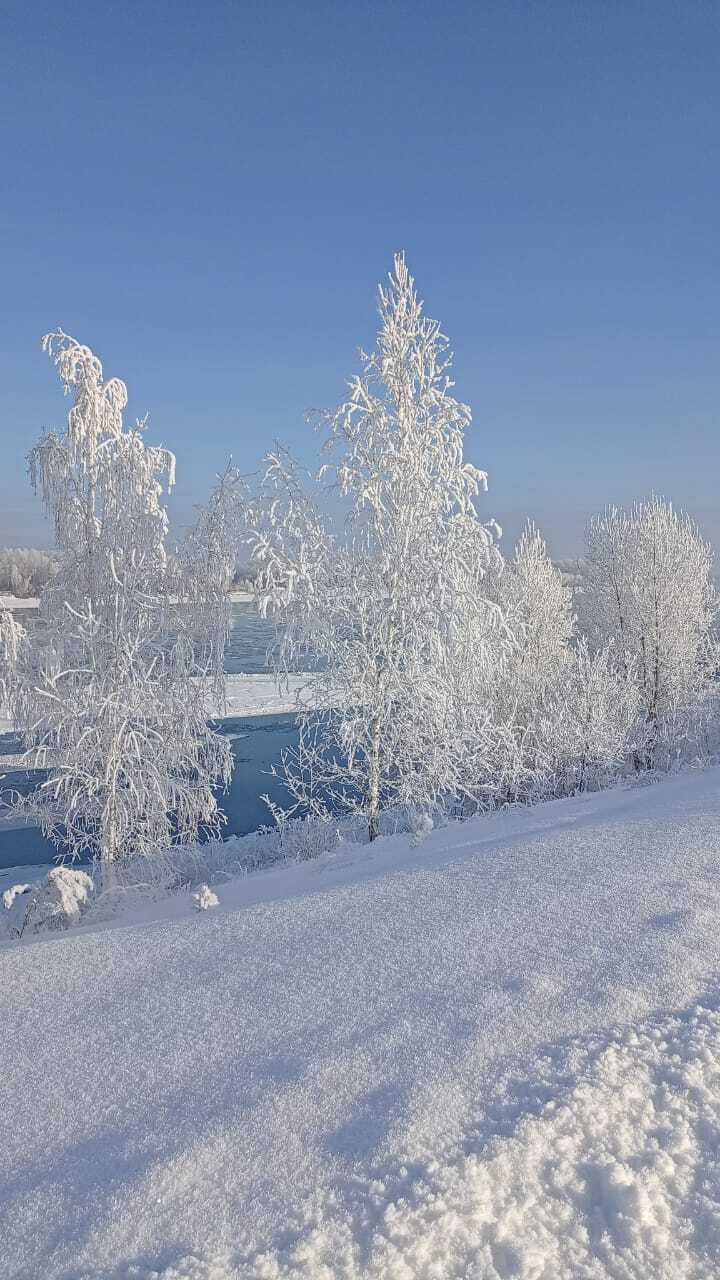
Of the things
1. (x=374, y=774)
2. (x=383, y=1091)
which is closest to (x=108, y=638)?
(x=374, y=774)

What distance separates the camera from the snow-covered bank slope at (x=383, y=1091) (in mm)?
1883

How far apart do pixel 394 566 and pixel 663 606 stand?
15.0 meters

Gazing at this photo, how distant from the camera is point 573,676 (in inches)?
707

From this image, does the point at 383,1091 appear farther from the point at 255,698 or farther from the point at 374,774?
the point at 255,698

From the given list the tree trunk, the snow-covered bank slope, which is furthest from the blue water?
the snow-covered bank slope

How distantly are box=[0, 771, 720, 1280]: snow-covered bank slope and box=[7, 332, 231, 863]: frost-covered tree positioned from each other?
507 cm

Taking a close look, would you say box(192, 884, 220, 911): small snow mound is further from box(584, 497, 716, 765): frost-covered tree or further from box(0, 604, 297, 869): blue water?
box(584, 497, 716, 765): frost-covered tree

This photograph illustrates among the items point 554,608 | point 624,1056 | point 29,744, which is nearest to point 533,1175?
point 624,1056

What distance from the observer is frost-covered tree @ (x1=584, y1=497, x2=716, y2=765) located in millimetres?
21062

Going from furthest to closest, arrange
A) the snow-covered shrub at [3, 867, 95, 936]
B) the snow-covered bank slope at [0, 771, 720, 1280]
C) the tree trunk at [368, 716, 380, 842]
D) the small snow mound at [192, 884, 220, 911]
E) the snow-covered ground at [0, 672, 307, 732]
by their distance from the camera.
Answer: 1. the snow-covered ground at [0, 672, 307, 732]
2. the tree trunk at [368, 716, 380, 842]
3. the snow-covered shrub at [3, 867, 95, 936]
4. the small snow mound at [192, 884, 220, 911]
5. the snow-covered bank slope at [0, 771, 720, 1280]

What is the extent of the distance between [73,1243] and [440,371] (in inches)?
358

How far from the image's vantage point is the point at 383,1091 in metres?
2.39

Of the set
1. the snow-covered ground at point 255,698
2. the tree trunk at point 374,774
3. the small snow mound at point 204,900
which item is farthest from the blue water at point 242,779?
the small snow mound at point 204,900

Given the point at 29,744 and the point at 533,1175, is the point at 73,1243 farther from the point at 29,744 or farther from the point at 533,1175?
the point at 29,744
